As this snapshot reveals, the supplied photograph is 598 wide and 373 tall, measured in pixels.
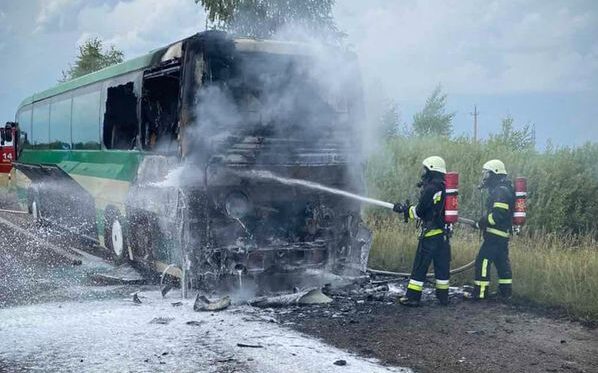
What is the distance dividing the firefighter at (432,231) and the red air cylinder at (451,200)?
75 mm

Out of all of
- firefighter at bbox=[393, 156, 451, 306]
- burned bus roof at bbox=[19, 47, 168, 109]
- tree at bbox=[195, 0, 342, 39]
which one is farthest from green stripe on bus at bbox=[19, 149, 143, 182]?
tree at bbox=[195, 0, 342, 39]

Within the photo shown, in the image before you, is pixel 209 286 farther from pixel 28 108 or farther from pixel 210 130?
pixel 28 108

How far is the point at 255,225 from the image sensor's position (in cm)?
773

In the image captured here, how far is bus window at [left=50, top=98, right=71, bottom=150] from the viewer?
40.7 feet

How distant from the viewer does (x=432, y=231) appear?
301 inches

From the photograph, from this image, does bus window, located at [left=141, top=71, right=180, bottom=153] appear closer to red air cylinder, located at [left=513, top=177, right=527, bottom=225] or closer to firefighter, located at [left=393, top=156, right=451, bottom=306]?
firefighter, located at [left=393, top=156, right=451, bottom=306]

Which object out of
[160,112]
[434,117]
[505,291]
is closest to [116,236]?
[160,112]

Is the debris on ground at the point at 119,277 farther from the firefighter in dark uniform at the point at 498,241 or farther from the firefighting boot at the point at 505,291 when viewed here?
the firefighting boot at the point at 505,291

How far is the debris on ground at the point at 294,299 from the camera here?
7.38 meters

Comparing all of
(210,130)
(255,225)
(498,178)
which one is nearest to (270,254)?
(255,225)

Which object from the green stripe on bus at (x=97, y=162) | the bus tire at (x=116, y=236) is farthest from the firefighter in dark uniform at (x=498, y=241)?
the bus tire at (x=116, y=236)

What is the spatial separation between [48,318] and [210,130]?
272cm

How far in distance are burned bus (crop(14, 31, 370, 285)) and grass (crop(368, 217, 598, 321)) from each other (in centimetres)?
164

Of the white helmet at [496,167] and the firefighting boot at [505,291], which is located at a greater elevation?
the white helmet at [496,167]
